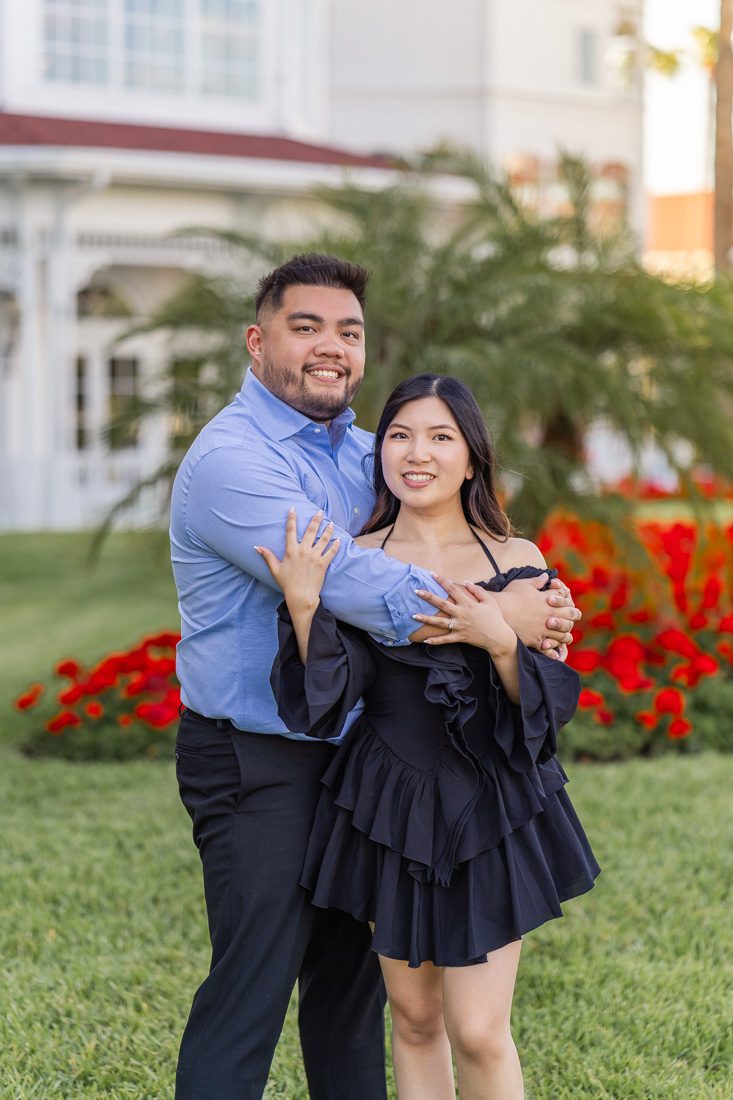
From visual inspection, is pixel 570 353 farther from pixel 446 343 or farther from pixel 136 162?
pixel 136 162

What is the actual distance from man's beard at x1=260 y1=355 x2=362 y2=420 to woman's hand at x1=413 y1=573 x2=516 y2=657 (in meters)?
0.43

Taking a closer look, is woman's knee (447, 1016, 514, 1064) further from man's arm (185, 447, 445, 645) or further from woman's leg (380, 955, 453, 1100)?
man's arm (185, 447, 445, 645)

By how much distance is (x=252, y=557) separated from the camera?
8.68ft

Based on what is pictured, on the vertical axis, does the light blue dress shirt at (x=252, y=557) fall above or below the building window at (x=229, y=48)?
below

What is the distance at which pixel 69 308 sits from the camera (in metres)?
14.6

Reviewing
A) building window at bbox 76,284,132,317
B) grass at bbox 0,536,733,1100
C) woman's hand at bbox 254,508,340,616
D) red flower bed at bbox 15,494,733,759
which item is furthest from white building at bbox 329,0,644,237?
woman's hand at bbox 254,508,340,616

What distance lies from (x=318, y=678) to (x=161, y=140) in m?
13.8

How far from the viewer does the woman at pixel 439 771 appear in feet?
8.70

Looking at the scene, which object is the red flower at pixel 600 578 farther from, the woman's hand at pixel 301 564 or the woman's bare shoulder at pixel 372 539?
the woman's hand at pixel 301 564

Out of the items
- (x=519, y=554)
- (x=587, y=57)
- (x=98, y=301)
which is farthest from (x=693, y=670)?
(x=587, y=57)

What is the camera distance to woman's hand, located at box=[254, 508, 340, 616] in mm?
2592

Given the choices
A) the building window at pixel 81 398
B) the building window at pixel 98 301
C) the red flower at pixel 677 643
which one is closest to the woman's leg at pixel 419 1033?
the red flower at pixel 677 643

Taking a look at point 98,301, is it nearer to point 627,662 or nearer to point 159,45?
point 159,45

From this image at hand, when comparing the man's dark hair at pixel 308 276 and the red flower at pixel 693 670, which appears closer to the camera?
the man's dark hair at pixel 308 276
